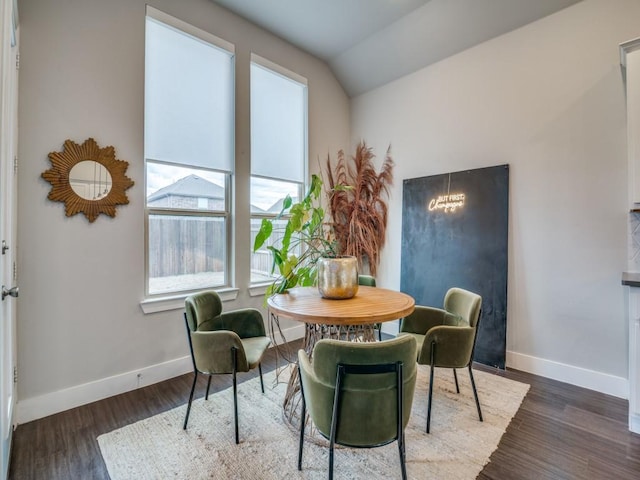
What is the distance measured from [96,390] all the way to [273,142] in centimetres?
299

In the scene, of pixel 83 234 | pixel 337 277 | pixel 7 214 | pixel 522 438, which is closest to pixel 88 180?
pixel 83 234

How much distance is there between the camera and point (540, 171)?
9.61 feet

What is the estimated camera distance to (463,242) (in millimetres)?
3344

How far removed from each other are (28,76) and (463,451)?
3.84 metres

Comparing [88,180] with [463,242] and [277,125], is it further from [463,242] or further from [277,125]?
[463,242]

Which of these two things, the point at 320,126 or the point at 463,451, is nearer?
the point at 463,451

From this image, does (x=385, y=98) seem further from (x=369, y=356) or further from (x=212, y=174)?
(x=369, y=356)

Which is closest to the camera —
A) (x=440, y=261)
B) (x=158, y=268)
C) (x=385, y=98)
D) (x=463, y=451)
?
(x=463, y=451)

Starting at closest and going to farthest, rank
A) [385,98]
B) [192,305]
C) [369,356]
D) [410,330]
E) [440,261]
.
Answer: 1. [369,356]
2. [192,305]
3. [410,330]
4. [440,261]
5. [385,98]

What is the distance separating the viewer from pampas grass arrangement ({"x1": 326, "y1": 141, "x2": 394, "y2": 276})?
4.15 metres

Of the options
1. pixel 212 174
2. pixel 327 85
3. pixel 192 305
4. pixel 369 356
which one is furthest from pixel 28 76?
pixel 327 85

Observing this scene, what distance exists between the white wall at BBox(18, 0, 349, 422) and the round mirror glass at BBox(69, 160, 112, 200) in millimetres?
169

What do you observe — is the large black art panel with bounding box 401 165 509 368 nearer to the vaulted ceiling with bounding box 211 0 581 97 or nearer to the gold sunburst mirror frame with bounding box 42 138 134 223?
the vaulted ceiling with bounding box 211 0 581 97

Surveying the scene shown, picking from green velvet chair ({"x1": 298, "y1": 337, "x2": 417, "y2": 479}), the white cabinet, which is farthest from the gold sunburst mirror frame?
the white cabinet
